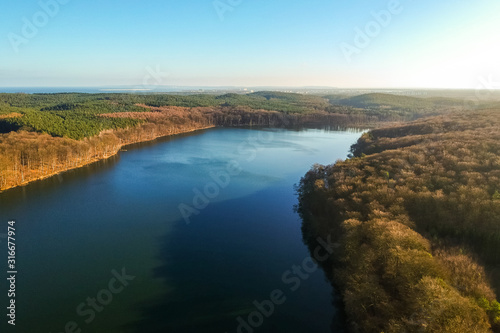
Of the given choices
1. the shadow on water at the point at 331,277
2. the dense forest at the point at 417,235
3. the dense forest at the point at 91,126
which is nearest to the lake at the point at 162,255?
the shadow on water at the point at 331,277

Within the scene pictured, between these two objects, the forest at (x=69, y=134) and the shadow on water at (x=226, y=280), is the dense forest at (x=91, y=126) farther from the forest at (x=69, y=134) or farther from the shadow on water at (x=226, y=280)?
the shadow on water at (x=226, y=280)

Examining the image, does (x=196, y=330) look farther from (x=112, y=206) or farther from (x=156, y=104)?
(x=156, y=104)

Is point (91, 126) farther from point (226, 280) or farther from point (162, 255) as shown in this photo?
point (226, 280)

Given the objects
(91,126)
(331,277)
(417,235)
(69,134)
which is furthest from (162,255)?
(91,126)

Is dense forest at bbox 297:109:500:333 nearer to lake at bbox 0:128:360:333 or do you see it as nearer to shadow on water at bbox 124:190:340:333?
shadow on water at bbox 124:190:340:333

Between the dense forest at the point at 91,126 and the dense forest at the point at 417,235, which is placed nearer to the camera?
the dense forest at the point at 417,235

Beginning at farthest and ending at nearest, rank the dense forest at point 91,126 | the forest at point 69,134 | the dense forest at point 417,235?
the dense forest at point 91,126 < the forest at point 69,134 < the dense forest at point 417,235

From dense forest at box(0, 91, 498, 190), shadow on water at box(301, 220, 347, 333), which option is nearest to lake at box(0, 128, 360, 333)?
shadow on water at box(301, 220, 347, 333)

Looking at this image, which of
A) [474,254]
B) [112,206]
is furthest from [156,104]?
[474,254]
